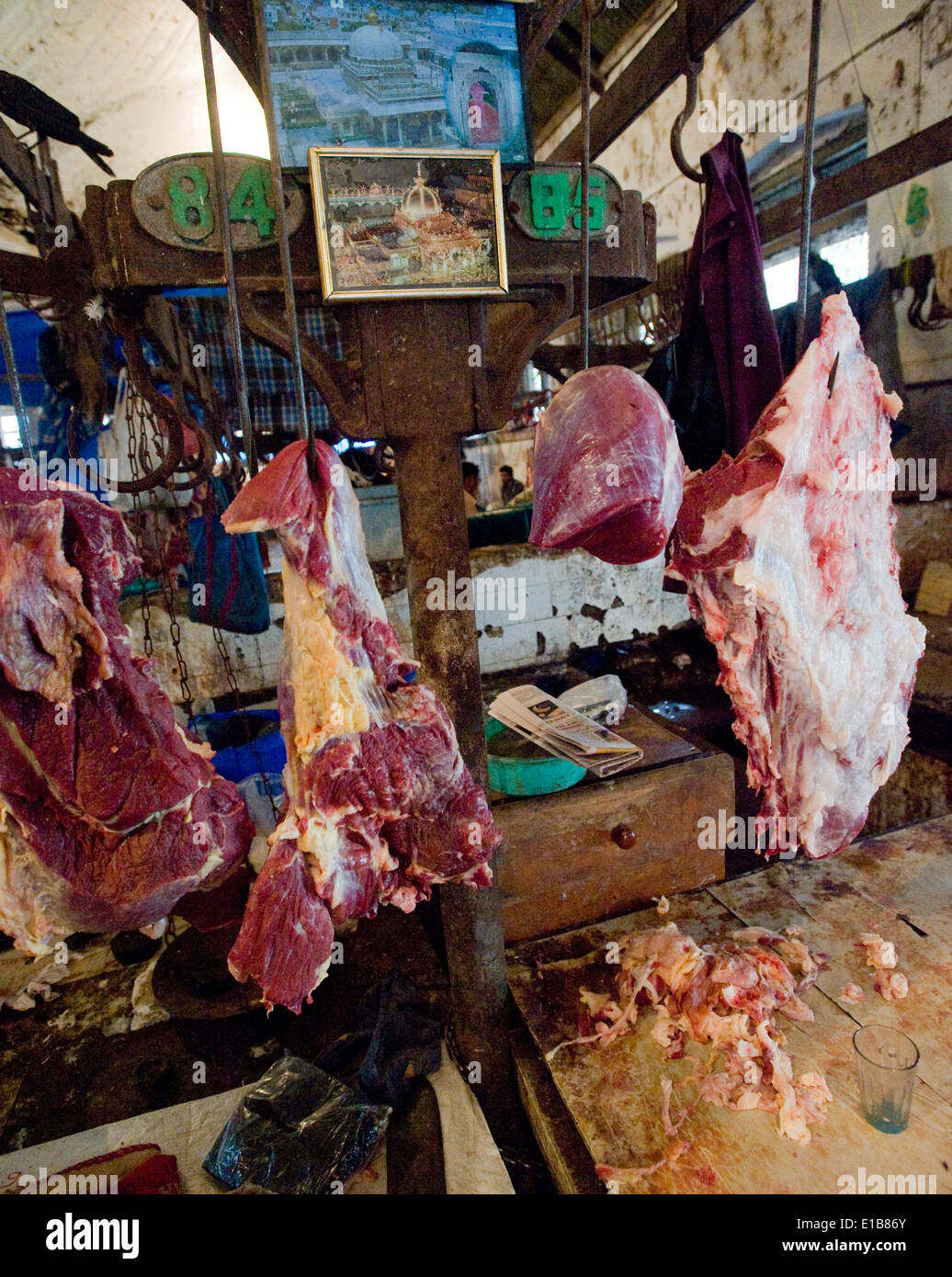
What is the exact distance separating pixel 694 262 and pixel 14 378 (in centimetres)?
347

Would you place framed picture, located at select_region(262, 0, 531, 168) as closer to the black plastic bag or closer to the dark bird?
the dark bird

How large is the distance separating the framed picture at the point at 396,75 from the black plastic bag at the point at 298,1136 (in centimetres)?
332

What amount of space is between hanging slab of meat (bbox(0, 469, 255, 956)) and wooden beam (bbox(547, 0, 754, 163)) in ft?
6.41

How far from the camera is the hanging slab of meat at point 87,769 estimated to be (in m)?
1.60

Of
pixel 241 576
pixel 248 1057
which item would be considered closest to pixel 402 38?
pixel 241 576

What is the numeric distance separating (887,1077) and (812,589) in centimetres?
151

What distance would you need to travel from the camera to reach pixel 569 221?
210cm

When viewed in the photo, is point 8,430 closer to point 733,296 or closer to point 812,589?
point 733,296

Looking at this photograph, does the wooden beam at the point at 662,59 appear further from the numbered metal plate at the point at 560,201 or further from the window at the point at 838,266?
the window at the point at 838,266

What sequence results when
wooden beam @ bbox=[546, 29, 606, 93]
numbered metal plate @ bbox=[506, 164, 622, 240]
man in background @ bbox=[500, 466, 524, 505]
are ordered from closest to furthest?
numbered metal plate @ bbox=[506, 164, 622, 240] → wooden beam @ bbox=[546, 29, 606, 93] → man in background @ bbox=[500, 466, 524, 505]

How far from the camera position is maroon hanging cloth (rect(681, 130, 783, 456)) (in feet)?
9.80

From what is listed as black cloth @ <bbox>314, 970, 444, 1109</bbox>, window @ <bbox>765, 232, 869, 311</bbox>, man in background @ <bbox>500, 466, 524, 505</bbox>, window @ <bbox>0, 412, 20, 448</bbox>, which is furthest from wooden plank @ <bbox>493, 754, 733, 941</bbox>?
window @ <bbox>0, 412, 20, 448</bbox>

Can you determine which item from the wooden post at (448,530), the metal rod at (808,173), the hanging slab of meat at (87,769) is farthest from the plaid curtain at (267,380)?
the metal rod at (808,173)

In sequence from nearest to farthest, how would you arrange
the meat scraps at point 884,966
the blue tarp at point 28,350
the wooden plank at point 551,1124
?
the wooden plank at point 551,1124, the meat scraps at point 884,966, the blue tarp at point 28,350
